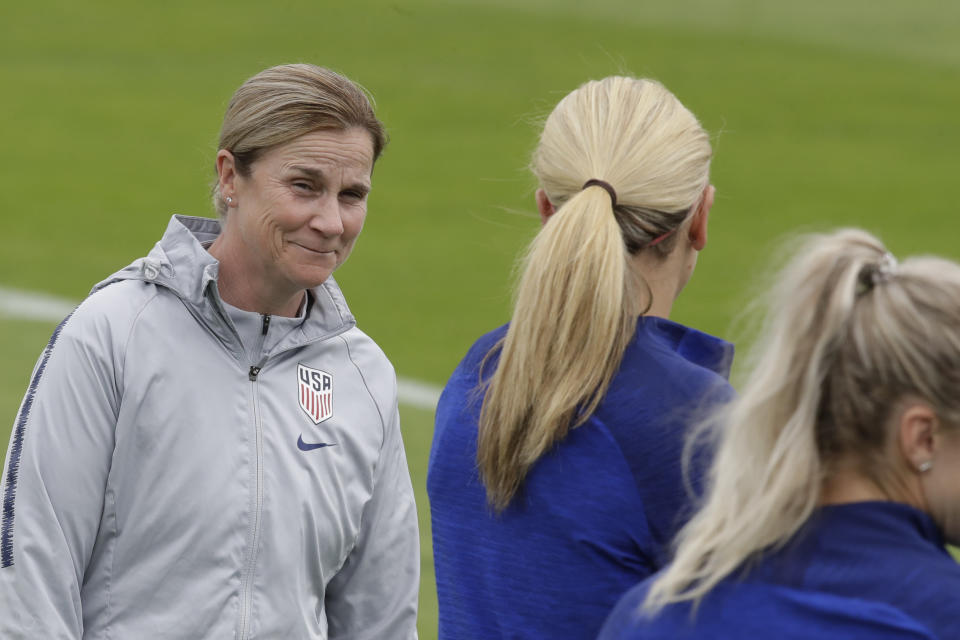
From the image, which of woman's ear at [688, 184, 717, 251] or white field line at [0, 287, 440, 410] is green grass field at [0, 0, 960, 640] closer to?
white field line at [0, 287, 440, 410]

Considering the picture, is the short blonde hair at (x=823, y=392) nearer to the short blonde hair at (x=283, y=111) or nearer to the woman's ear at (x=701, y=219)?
the woman's ear at (x=701, y=219)

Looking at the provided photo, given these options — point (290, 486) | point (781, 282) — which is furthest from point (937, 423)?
point (290, 486)

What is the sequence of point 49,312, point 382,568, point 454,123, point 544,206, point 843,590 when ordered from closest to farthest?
1. point 843,590
2. point 544,206
3. point 382,568
4. point 49,312
5. point 454,123

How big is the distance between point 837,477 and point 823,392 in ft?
0.38

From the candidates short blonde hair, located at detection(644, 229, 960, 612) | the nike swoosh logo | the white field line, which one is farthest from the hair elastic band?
the white field line

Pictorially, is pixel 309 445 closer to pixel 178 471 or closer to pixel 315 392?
pixel 315 392

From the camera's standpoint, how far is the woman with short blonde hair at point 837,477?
2.10m

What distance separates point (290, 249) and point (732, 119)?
1556 cm

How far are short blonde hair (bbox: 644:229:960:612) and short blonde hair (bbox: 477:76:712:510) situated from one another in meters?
0.49

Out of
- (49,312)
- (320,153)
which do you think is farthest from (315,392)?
(49,312)

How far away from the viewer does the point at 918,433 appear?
2.15 m

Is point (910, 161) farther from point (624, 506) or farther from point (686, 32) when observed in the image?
point (624, 506)

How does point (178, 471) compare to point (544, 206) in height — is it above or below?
below

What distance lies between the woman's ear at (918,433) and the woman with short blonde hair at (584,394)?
53cm
